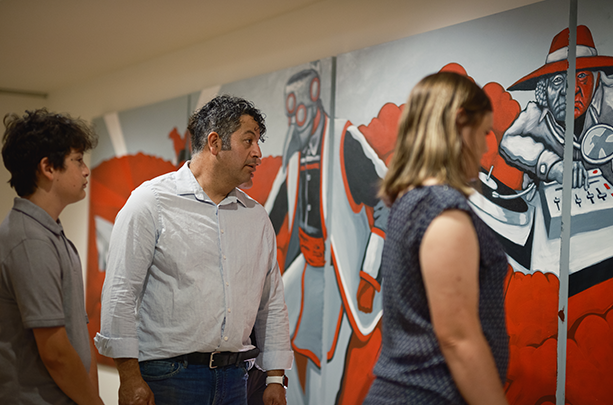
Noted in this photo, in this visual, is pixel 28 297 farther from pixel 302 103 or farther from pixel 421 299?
pixel 302 103

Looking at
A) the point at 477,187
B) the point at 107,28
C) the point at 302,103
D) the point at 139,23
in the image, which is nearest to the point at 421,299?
the point at 477,187

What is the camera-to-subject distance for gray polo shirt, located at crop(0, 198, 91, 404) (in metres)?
1.47

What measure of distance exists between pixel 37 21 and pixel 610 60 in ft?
11.6

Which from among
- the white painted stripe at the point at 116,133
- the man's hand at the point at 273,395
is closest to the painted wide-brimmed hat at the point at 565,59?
the man's hand at the point at 273,395

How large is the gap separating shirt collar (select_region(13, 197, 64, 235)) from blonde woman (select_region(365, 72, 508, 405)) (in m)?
0.95

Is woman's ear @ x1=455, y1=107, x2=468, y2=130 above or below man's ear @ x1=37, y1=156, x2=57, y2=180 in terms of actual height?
above

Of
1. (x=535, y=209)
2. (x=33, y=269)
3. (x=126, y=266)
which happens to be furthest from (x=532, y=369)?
(x=33, y=269)

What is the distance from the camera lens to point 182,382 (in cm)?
184

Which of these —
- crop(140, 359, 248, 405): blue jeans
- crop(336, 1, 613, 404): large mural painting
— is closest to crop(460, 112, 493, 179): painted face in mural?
crop(336, 1, 613, 404): large mural painting

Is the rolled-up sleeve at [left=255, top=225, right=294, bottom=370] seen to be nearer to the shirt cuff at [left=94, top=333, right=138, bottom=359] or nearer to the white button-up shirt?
the white button-up shirt

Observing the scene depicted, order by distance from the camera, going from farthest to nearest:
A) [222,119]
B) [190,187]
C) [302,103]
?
[302,103]
[222,119]
[190,187]

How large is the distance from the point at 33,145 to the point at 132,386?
788 mm

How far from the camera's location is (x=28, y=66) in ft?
16.3

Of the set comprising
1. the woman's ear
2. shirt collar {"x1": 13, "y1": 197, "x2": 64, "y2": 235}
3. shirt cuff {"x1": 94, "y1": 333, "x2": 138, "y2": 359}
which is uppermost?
the woman's ear
